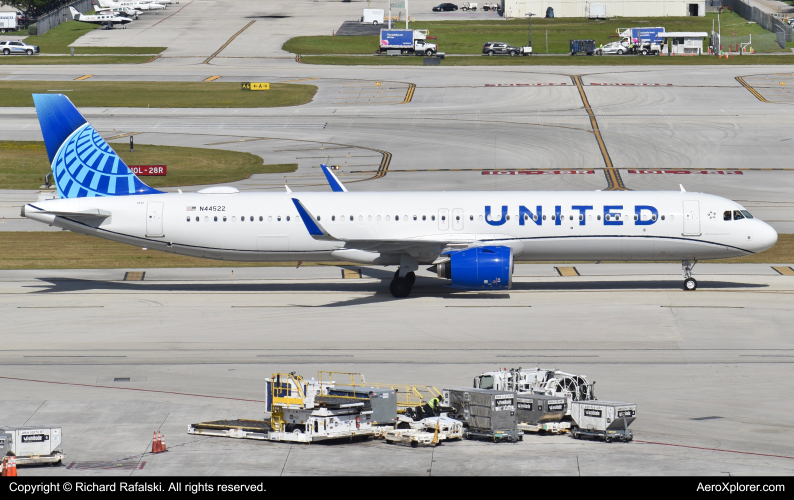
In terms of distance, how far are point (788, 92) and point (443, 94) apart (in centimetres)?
3652

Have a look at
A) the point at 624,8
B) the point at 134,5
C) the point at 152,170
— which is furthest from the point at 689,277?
the point at 134,5

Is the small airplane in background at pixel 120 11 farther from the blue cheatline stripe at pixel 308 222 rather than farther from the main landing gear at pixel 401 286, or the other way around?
the main landing gear at pixel 401 286

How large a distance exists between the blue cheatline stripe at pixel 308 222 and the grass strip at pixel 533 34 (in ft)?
339

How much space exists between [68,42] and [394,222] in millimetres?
123085

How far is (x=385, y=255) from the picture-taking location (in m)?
44.4

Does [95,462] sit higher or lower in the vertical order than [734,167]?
higher

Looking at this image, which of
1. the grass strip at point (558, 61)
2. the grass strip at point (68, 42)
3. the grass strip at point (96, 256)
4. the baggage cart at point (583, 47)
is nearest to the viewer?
the grass strip at point (96, 256)

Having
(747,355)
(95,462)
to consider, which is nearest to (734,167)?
(747,355)

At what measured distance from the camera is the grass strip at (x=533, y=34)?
480 ft

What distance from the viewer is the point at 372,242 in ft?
141

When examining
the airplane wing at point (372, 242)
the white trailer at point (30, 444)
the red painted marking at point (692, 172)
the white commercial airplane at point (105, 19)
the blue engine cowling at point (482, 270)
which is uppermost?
the white commercial airplane at point (105, 19)

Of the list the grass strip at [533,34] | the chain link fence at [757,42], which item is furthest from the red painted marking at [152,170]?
the chain link fence at [757,42]

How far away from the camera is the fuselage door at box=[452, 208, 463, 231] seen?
43938mm

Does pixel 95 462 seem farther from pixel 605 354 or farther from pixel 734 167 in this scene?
pixel 734 167
